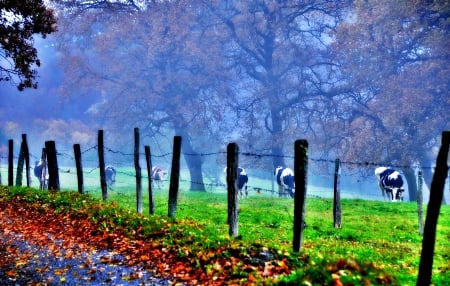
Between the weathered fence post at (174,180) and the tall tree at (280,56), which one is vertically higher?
the tall tree at (280,56)

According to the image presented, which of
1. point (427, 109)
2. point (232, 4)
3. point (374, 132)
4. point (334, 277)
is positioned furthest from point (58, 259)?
point (232, 4)

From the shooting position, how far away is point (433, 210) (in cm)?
611

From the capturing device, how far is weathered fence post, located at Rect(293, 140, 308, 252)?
8383 millimetres

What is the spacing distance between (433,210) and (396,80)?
27.8 m

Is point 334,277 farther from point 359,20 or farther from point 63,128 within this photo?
point 63,128

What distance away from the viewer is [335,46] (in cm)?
3538

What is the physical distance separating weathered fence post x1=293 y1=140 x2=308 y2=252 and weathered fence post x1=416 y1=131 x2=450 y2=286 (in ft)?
8.39

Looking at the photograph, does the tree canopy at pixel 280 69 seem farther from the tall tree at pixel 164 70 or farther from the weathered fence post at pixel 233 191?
the weathered fence post at pixel 233 191

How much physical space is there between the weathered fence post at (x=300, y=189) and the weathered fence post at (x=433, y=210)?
2.56 metres

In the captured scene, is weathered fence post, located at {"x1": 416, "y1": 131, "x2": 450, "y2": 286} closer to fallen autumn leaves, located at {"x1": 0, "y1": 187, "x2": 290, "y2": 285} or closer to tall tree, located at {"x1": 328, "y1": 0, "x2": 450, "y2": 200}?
fallen autumn leaves, located at {"x1": 0, "y1": 187, "x2": 290, "y2": 285}

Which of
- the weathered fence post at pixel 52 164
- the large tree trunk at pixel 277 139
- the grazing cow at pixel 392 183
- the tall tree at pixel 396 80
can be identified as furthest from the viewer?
the large tree trunk at pixel 277 139

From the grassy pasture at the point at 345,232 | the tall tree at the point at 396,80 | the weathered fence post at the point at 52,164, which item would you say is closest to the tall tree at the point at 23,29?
the weathered fence post at the point at 52,164

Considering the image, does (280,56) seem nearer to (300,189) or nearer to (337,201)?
(337,201)

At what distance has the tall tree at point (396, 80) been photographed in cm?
2977
